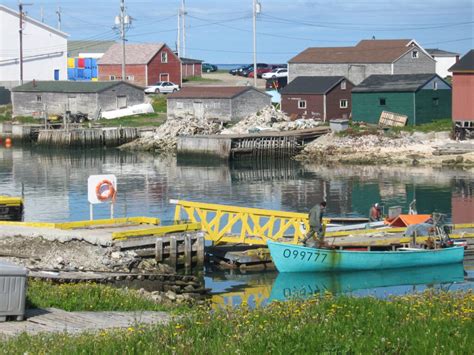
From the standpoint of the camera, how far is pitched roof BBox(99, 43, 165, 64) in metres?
107

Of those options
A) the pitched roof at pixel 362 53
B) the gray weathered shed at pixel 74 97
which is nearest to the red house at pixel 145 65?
the gray weathered shed at pixel 74 97

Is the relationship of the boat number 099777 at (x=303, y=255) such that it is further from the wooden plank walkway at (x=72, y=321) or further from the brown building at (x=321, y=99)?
the brown building at (x=321, y=99)

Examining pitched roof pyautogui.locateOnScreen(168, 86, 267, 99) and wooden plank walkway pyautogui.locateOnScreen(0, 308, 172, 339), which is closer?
wooden plank walkway pyautogui.locateOnScreen(0, 308, 172, 339)

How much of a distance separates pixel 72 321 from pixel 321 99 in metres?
64.7

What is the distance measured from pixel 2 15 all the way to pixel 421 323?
9866 cm

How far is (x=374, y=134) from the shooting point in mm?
73312

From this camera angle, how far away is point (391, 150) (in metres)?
70.8

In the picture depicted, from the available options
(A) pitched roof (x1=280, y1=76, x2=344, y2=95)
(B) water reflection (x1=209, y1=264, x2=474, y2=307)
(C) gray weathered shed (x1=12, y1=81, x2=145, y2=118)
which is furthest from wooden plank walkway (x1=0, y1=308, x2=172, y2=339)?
(C) gray weathered shed (x1=12, y1=81, x2=145, y2=118)

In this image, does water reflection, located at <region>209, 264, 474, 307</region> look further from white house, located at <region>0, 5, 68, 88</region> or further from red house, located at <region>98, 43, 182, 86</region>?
white house, located at <region>0, 5, 68, 88</region>

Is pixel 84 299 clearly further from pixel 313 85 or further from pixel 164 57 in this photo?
pixel 164 57

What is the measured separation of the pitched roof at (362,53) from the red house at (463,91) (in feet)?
60.9

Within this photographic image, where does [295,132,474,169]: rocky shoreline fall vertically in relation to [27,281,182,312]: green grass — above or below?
above

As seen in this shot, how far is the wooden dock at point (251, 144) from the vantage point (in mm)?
73312

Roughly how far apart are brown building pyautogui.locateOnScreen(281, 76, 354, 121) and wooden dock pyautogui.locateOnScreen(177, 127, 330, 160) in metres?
5.18
